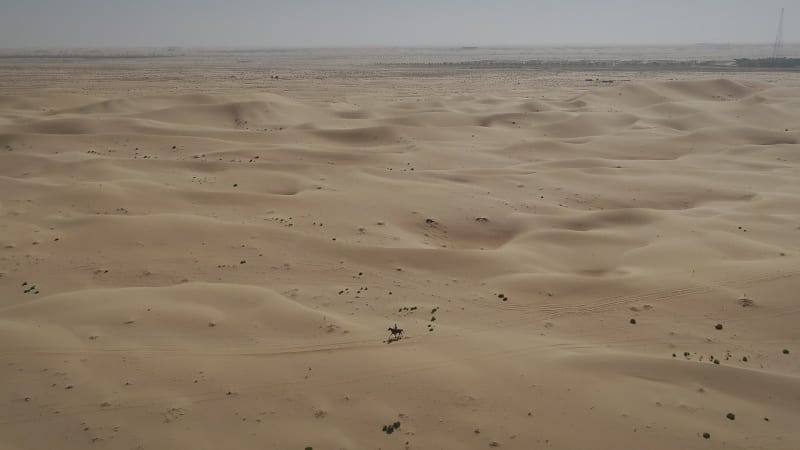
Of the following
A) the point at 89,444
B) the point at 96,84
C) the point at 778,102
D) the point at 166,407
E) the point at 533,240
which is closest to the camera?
the point at 89,444

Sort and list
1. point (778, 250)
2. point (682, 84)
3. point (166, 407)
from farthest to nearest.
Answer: point (682, 84) < point (778, 250) < point (166, 407)

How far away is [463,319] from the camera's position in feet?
30.5

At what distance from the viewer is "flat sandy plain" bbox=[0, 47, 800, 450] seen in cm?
685

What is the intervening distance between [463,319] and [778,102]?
115 feet

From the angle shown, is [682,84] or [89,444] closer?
[89,444]

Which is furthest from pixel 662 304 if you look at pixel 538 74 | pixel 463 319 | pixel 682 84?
pixel 538 74

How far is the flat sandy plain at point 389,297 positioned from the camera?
22.5ft

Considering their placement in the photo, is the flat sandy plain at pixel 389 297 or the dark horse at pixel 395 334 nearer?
the flat sandy plain at pixel 389 297

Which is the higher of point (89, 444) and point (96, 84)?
point (96, 84)

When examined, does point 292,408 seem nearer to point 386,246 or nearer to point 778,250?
point 386,246

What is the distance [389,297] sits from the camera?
10.1m

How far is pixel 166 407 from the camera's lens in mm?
6949

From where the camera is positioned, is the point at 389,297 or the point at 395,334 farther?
the point at 389,297

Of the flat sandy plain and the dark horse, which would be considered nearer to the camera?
the flat sandy plain
